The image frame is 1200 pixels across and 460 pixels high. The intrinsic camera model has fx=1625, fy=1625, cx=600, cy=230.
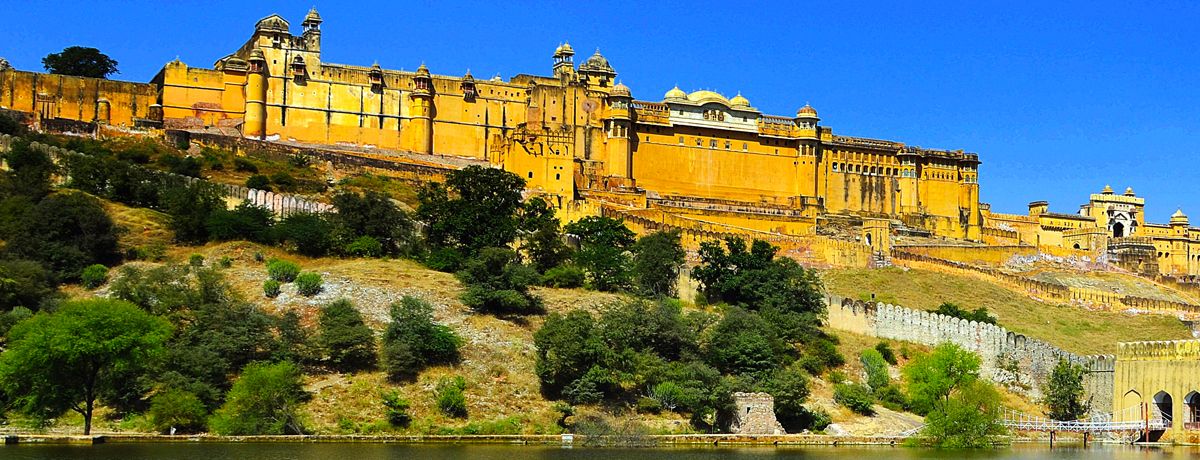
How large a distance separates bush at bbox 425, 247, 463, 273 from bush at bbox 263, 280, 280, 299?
5624 mm

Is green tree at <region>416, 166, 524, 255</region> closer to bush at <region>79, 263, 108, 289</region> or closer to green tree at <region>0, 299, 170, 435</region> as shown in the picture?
bush at <region>79, 263, 108, 289</region>

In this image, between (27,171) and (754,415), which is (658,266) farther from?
(27,171)

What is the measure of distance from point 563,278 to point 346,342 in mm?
10656

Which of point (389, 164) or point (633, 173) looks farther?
point (633, 173)

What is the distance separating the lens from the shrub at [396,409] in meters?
36.6

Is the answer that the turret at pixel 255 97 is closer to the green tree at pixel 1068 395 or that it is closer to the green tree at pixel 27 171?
the green tree at pixel 27 171

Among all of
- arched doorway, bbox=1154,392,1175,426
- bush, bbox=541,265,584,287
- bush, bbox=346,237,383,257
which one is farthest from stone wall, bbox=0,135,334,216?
arched doorway, bbox=1154,392,1175,426

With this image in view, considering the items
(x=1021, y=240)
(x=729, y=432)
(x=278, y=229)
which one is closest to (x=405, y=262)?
(x=278, y=229)

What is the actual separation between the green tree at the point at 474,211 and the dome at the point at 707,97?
20.5 metres

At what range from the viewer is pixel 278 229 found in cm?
Answer: 4809

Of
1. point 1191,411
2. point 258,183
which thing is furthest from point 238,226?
point 1191,411

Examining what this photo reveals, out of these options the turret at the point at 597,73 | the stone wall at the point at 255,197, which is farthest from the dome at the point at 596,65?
the stone wall at the point at 255,197

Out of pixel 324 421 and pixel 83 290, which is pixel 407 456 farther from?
pixel 83 290

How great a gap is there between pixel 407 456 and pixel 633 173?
129 feet
